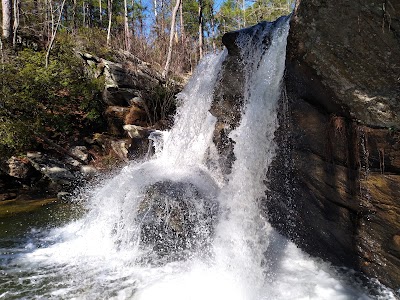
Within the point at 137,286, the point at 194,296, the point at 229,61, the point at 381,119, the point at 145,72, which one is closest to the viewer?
the point at 381,119

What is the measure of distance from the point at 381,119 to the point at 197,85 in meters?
4.55

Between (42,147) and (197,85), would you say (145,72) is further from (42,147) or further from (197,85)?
(197,85)

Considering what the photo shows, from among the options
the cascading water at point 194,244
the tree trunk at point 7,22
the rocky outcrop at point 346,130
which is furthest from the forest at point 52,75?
the rocky outcrop at point 346,130

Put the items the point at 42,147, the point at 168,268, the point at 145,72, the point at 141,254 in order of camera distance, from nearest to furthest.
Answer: the point at 168,268
the point at 141,254
the point at 42,147
the point at 145,72

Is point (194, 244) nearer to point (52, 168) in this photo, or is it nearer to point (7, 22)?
point (52, 168)

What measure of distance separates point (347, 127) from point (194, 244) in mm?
2784

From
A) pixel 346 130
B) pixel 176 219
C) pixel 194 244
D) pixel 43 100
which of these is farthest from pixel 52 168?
pixel 346 130

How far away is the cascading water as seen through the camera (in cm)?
390

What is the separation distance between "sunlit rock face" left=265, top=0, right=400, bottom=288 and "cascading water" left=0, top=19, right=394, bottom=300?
0.40 meters

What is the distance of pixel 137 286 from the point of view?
4.03m

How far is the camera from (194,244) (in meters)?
4.90

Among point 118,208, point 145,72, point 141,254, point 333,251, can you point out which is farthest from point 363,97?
point 145,72

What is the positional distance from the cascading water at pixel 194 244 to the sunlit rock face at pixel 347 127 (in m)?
0.40

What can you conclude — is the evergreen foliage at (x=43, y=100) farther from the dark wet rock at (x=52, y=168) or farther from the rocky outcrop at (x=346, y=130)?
the rocky outcrop at (x=346, y=130)
